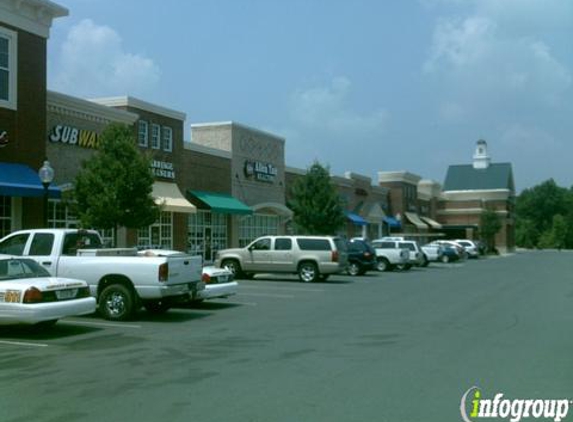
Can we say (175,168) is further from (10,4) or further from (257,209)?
(10,4)

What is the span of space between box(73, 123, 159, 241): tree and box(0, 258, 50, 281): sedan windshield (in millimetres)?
8603

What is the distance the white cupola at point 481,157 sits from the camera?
101 metres

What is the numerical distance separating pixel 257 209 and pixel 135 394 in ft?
107

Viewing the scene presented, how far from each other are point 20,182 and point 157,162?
987 centimetres

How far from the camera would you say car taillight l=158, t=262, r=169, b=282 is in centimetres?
1452

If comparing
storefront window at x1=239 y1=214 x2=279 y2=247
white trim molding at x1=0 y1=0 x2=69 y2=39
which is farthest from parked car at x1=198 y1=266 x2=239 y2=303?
storefront window at x1=239 y1=214 x2=279 y2=247

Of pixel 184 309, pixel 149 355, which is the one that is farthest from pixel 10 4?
pixel 149 355

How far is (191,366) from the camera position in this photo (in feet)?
32.2

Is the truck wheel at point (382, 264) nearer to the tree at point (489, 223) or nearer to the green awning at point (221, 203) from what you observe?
the green awning at point (221, 203)

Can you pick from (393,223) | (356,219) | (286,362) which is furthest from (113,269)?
(393,223)

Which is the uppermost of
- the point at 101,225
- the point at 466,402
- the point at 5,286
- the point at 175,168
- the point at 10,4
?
the point at 10,4

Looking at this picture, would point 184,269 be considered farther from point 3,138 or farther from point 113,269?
point 3,138

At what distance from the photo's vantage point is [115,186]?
2198cm

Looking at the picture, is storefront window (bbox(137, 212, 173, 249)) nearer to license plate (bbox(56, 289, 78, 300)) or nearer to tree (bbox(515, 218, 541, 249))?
license plate (bbox(56, 289, 78, 300))
